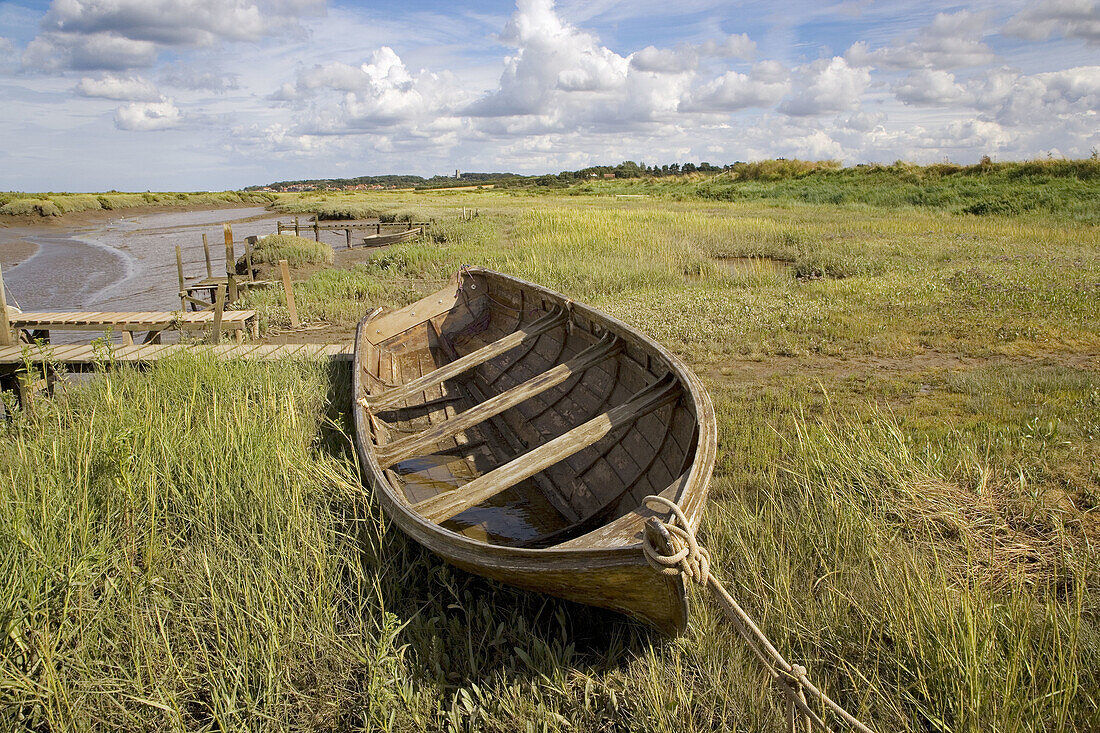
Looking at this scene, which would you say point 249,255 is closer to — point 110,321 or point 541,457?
point 110,321

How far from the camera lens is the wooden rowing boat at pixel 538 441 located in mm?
2424

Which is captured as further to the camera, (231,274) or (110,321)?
Result: (231,274)

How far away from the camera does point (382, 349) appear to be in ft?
22.9

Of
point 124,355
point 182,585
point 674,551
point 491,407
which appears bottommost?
point 182,585

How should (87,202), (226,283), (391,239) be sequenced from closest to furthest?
(226,283) < (391,239) < (87,202)

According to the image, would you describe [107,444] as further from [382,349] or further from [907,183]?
[907,183]

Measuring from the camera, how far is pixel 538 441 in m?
5.03

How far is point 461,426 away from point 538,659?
1.76 m

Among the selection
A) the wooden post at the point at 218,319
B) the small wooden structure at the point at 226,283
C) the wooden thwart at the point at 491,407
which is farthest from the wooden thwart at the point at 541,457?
the small wooden structure at the point at 226,283

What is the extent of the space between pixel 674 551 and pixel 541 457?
1440 millimetres

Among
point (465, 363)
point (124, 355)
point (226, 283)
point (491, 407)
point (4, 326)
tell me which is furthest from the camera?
point (226, 283)

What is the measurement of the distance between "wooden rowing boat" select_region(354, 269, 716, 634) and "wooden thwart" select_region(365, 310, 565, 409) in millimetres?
16

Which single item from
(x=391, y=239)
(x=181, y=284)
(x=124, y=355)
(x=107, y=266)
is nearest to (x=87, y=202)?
(x=107, y=266)

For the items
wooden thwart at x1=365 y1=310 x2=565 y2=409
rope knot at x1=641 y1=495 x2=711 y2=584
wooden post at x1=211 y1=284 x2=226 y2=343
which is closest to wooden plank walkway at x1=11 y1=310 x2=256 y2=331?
wooden post at x1=211 y1=284 x2=226 y2=343
